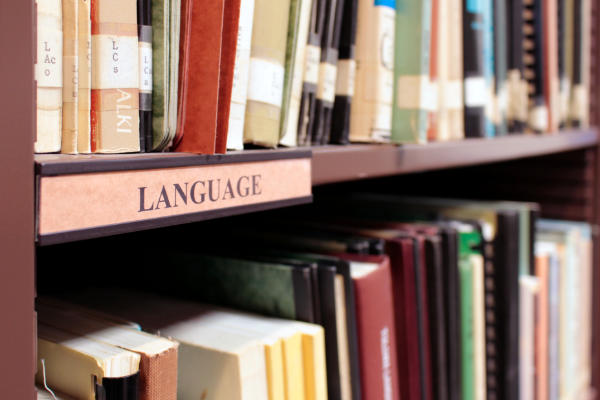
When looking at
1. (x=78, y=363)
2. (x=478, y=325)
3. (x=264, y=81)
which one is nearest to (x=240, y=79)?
(x=264, y=81)

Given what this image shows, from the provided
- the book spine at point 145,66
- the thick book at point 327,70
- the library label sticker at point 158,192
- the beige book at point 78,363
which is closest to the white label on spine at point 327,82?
the thick book at point 327,70

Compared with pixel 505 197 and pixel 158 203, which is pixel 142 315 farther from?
pixel 505 197

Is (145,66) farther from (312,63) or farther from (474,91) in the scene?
(474,91)

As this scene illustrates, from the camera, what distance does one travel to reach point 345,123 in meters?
0.60

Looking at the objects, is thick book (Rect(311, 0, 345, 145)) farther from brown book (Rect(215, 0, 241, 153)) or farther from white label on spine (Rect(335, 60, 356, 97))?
brown book (Rect(215, 0, 241, 153))

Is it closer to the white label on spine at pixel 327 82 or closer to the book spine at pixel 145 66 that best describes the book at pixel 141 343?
the book spine at pixel 145 66

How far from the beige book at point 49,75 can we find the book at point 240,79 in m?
0.14

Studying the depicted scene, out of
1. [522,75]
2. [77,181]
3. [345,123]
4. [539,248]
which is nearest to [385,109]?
[345,123]

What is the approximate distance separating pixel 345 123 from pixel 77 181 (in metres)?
0.33

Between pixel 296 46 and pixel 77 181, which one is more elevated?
pixel 296 46

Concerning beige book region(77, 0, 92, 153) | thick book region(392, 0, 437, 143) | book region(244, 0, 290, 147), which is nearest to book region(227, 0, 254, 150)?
book region(244, 0, 290, 147)

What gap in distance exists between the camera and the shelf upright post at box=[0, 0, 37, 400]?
0.29 meters

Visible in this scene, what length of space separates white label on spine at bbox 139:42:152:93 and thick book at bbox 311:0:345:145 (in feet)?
0.67

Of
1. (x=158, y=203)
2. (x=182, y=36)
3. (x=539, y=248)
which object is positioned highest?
(x=182, y=36)
